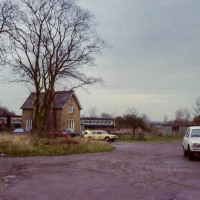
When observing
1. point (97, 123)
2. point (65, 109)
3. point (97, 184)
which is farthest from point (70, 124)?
point (97, 184)

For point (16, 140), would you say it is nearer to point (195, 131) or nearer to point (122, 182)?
point (195, 131)

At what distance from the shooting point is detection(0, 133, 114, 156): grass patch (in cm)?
2427

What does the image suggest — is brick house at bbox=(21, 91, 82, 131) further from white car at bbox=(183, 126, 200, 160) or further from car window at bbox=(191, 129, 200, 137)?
white car at bbox=(183, 126, 200, 160)

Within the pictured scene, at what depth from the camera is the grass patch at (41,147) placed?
24266mm

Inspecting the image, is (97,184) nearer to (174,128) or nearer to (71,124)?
(71,124)

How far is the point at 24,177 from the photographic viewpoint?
43.8 ft

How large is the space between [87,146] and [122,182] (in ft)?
56.7

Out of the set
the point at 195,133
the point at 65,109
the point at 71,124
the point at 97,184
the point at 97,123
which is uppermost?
the point at 65,109

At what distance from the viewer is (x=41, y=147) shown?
2628 cm

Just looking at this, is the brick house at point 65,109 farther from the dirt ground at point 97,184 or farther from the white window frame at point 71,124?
the dirt ground at point 97,184

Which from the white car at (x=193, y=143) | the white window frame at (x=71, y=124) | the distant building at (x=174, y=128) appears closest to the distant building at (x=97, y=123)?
the distant building at (x=174, y=128)

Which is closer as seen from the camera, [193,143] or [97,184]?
[97,184]

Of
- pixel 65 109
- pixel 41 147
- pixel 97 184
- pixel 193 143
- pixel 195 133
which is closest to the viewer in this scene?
pixel 97 184

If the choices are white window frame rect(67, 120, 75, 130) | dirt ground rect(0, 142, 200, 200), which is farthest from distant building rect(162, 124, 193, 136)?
dirt ground rect(0, 142, 200, 200)
